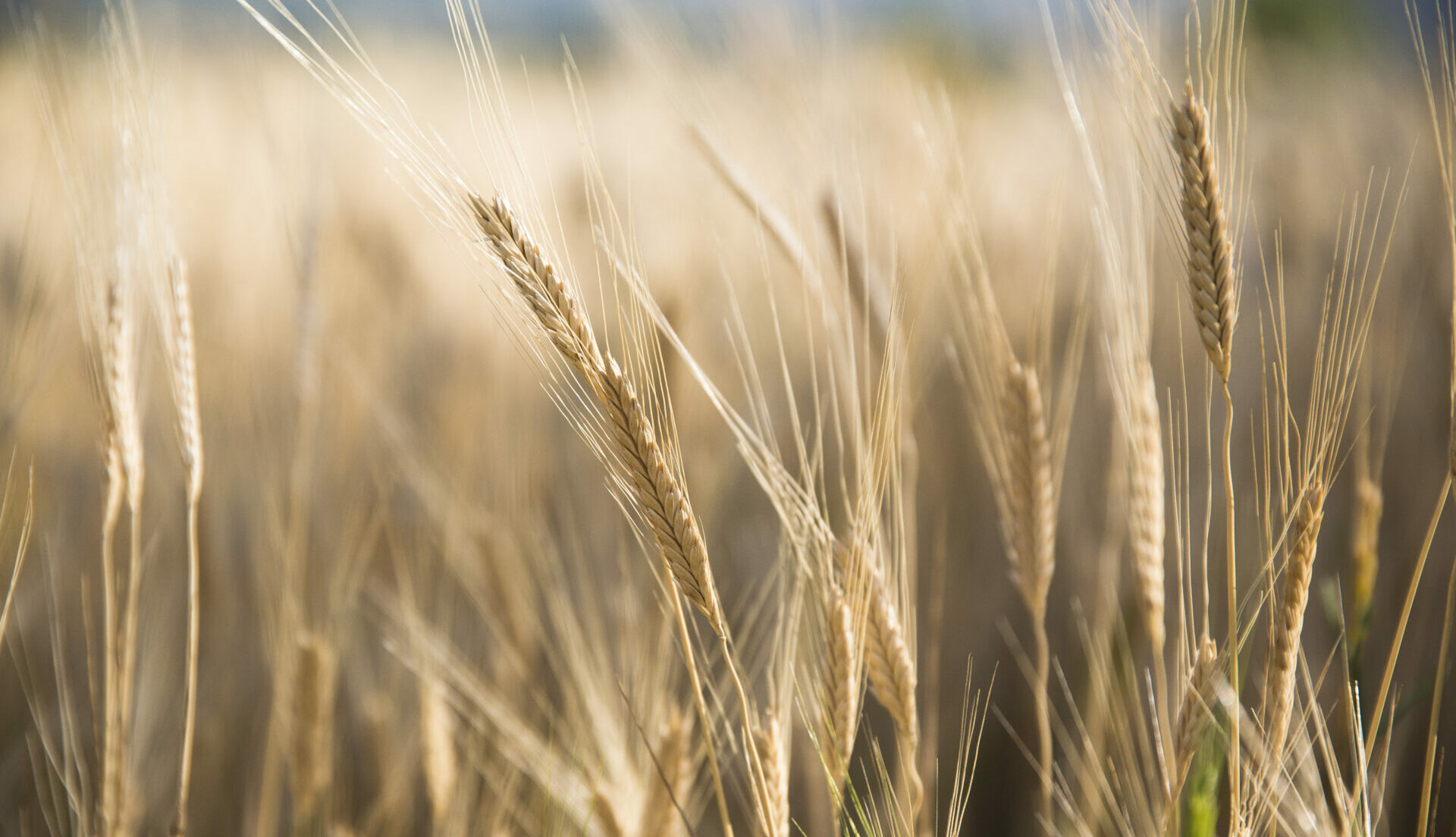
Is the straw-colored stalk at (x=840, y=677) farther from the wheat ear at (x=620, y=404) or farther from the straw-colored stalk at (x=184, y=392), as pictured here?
the straw-colored stalk at (x=184, y=392)

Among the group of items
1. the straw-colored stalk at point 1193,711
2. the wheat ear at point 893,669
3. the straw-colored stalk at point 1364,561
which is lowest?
the straw-colored stalk at point 1364,561

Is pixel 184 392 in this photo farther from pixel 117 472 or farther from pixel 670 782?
pixel 670 782

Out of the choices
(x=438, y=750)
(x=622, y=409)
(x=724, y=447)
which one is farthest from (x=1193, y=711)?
(x=724, y=447)

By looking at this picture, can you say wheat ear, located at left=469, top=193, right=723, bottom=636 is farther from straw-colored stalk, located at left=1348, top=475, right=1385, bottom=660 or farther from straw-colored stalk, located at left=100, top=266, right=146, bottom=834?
straw-colored stalk, located at left=1348, top=475, right=1385, bottom=660

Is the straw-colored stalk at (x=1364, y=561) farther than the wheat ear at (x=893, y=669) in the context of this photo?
Yes

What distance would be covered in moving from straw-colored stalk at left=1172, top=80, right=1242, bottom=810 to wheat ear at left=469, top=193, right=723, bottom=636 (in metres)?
0.32

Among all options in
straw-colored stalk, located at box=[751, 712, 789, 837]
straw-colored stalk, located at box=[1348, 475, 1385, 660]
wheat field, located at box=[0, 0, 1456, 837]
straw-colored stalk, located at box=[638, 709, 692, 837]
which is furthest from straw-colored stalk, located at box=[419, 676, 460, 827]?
straw-colored stalk, located at box=[1348, 475, 1385, 660]

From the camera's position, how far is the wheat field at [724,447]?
52 centimetres

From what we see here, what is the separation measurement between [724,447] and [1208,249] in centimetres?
99

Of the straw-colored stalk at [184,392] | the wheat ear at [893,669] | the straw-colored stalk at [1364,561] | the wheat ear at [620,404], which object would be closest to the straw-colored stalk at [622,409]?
the wheat ear at [620,404]

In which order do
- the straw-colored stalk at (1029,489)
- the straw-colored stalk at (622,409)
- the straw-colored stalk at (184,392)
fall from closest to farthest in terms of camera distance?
the straw-colored stalk at (622,409) → the straw-colored stalk at (184,392) → the straw-colored stalk at (1029,489)

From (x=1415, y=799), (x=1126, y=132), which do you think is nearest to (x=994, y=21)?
(x=1126, y=132)

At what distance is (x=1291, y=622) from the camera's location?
0.47 metres

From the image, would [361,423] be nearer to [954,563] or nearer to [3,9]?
[3,9]
